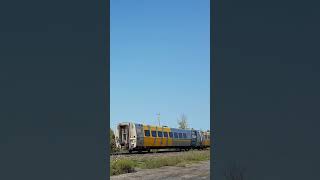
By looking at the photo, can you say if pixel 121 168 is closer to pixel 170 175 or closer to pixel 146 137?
pixel 170 175

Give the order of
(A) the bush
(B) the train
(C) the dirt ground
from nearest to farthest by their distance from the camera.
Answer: (C) the dirt ground < (A) the bush < (B) the train

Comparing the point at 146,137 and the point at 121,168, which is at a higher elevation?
the point at 146,137

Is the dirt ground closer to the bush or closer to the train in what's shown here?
the bush

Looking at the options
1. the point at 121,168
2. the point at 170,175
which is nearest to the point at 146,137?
the point at 121,168

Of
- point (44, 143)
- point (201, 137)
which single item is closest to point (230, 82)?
point (44, 143)

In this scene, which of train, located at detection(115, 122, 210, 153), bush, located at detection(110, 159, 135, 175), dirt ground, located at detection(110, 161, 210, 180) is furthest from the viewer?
train, located at detection(115, 122, 210, 153)

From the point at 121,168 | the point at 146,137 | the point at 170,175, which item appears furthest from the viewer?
the point at 146,137

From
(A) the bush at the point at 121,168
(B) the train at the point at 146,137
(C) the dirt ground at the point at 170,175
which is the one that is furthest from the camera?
(B) the train at the point at 146,137

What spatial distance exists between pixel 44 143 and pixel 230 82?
5.32 ft

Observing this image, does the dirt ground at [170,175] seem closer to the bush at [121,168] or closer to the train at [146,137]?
the bush at [121,168]

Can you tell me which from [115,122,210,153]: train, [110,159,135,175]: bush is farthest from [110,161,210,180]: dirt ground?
[115,122,210,153]: train

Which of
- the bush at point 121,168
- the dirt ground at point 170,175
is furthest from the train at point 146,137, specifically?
the dirt ground at point 170,175

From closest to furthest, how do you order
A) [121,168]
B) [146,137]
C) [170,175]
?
[170,175], [121,168], [146,137]

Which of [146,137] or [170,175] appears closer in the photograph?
[170,175]
